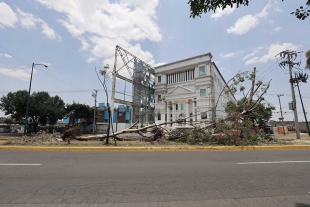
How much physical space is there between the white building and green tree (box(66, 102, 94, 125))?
1634 cm

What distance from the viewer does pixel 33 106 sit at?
3519 centimetres

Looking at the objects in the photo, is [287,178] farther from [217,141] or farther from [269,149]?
[217,141]

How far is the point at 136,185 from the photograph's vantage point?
458cm

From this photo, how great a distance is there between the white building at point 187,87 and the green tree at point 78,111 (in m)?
16.3

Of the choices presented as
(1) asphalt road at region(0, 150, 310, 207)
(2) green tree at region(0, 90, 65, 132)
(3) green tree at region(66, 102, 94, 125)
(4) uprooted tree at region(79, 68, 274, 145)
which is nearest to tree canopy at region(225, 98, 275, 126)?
(4) uprooted tree at region(79, 68, 274, 145)

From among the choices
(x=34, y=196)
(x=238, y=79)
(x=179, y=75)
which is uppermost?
(x=179, y=75)

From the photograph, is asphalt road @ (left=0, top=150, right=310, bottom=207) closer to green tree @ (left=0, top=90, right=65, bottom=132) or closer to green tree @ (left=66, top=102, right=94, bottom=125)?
green tree @ (left=0, top=90, right=65, bottom=132)

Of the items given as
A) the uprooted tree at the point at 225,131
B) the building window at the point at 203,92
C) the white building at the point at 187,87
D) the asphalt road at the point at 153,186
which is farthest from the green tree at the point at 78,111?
the asphalt road at the point at 153,186

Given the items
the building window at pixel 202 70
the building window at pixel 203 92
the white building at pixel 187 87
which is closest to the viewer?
the white building at pixel 187 87

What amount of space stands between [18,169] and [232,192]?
619cm

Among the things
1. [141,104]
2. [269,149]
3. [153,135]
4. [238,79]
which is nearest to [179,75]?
[141,104]

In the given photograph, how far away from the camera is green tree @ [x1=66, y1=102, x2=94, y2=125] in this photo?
4418 centimetres

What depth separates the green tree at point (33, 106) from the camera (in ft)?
113

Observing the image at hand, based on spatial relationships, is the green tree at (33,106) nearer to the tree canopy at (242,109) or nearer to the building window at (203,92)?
the building window at (203,92)
